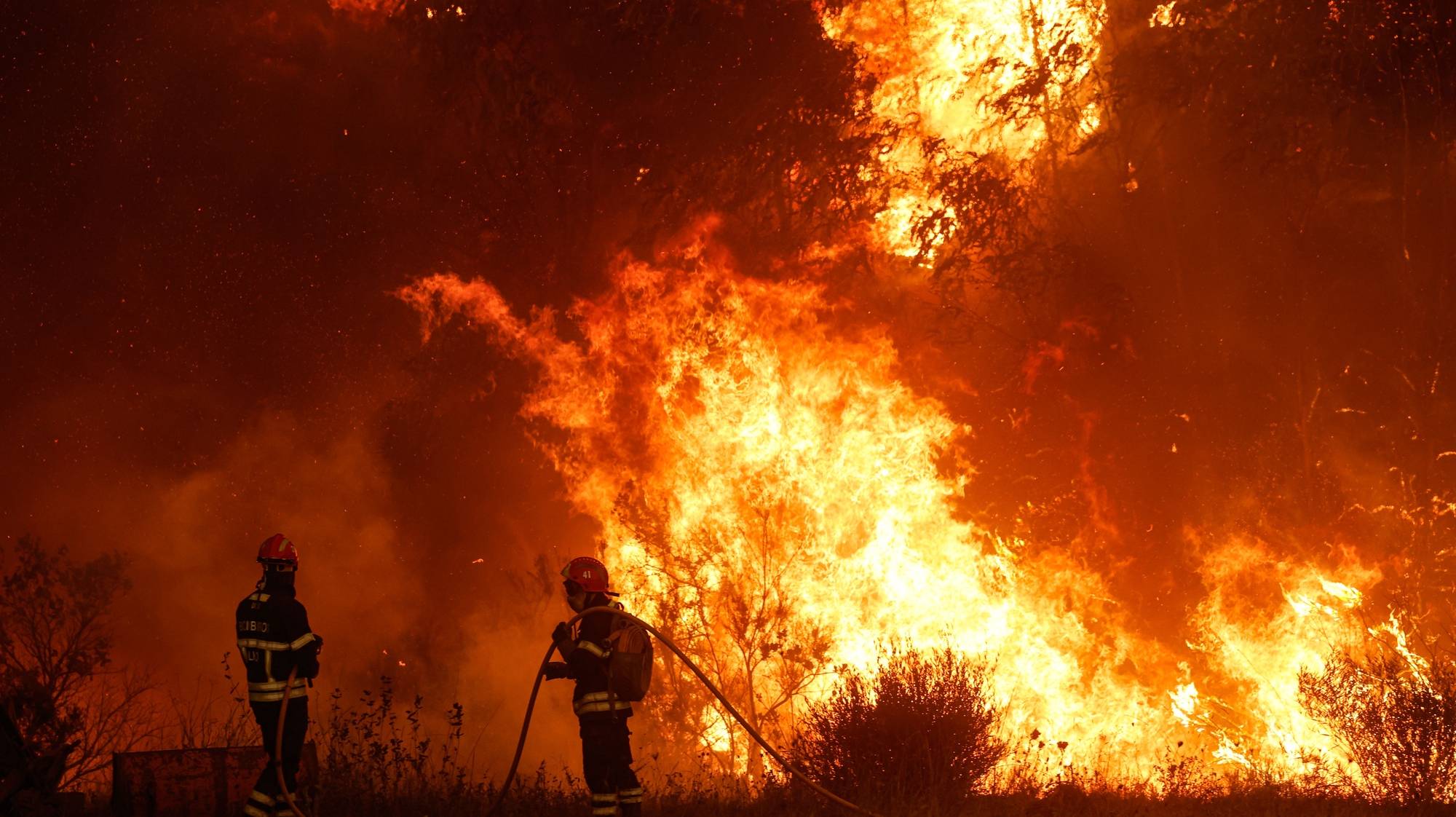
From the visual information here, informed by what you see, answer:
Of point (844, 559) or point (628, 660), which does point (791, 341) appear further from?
point (628, 660)

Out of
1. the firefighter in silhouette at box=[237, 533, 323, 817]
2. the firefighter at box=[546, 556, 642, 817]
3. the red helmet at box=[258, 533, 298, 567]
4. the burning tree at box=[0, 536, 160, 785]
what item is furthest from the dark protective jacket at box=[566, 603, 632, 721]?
the burning tree at box=[0, 536, 160, 785]

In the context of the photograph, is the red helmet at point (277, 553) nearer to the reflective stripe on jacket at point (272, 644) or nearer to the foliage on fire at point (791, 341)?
the reflective stripe on jacket at point (272, 644)

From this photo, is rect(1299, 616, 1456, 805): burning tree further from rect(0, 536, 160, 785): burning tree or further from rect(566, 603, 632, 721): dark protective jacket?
rect(0, 536, 160, 785): burning tree

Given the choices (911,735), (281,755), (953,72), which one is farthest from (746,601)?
(281,755)

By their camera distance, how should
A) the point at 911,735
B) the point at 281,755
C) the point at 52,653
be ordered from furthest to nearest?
the point at 52,653
the point at 911,735
the point at 281,755

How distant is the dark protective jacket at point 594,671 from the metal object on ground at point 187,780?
2.19 m

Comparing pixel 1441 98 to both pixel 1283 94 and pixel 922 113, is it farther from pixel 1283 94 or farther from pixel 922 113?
pixel 922 113

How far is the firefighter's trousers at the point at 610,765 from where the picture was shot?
8.30 m

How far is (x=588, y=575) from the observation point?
28.6 ft

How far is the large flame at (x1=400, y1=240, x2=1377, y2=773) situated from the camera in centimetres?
1627

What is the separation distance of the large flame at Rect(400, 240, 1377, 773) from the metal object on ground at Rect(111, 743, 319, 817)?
8.41m

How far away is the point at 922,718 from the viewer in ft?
32.9

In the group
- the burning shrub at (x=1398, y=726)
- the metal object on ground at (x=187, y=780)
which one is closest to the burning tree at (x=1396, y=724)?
the burning shrub at (x=1398, y=726)

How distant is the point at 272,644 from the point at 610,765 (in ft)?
8.34
